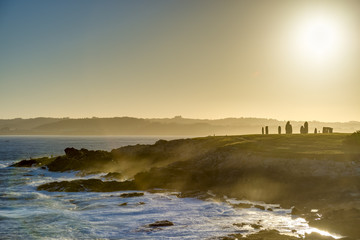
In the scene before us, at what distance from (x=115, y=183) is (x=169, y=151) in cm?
2169

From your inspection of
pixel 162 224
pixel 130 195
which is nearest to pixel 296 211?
pixel 162 224

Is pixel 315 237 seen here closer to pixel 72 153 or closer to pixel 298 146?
pixel 298 146

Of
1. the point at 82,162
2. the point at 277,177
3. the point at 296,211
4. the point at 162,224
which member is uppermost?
the point at 277,177

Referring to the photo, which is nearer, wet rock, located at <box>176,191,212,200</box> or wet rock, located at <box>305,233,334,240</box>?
wet rock, located at <box>305,233,334,240</box>

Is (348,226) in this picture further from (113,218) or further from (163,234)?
(113,218)

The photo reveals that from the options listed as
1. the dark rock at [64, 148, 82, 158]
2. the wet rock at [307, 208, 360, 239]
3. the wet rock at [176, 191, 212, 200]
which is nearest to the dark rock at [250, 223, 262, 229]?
the wet rock at [307, 208, 360, 239]

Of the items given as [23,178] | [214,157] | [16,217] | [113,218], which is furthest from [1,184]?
[214,157]

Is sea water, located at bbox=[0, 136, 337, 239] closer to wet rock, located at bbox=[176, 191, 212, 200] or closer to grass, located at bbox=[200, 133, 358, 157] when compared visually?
wet rock, located at bbox=[176, 191, 212, 200]

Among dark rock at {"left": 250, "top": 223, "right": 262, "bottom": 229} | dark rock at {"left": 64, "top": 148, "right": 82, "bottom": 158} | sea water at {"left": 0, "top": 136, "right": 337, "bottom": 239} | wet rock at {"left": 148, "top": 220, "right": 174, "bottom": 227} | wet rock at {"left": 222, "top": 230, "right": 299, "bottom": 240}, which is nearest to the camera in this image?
wet rock at {"left": 222, "top": 230, "right": 299, "bottom": 240}

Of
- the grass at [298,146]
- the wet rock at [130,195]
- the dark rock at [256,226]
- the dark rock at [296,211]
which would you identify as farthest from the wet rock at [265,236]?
the grass at [298,146]

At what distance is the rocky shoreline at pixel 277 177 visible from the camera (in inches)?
1121

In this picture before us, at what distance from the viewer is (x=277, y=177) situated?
37.5 metres

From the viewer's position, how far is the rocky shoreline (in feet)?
93.4

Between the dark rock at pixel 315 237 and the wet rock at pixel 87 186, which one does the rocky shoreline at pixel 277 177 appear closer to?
the wet rock at pixel 87 186
